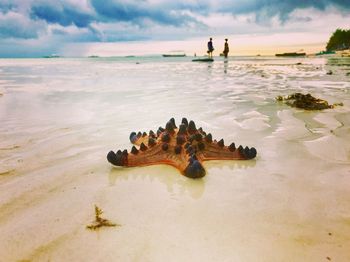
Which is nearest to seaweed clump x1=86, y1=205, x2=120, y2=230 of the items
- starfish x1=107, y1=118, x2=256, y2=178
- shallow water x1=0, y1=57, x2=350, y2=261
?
shallow water x1=0, y1=57, x2=350, y2=261

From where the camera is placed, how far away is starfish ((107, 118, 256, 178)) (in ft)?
12.1

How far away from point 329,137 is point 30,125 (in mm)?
5183

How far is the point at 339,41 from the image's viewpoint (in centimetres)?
9606

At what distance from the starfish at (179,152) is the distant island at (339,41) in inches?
3955

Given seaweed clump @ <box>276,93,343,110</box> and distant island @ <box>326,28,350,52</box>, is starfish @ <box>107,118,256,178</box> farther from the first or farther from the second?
distant island @ <box>326,28,350,52</box>

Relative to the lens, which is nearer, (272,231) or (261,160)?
(272,231)

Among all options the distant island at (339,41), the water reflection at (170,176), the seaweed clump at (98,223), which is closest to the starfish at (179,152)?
the water reflection at (170,176)

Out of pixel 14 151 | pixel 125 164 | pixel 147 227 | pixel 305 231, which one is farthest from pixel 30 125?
pixel 305 231

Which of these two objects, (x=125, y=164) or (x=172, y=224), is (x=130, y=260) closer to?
(x=172, y=224)

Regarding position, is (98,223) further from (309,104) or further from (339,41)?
(339,41)

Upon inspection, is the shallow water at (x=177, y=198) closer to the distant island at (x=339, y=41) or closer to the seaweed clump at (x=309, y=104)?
the seaweed clump at (x=309, y=104)

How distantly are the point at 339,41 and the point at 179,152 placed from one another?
106979 millimetres

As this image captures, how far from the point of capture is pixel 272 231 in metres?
2.50

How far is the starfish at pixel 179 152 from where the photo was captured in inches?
145
